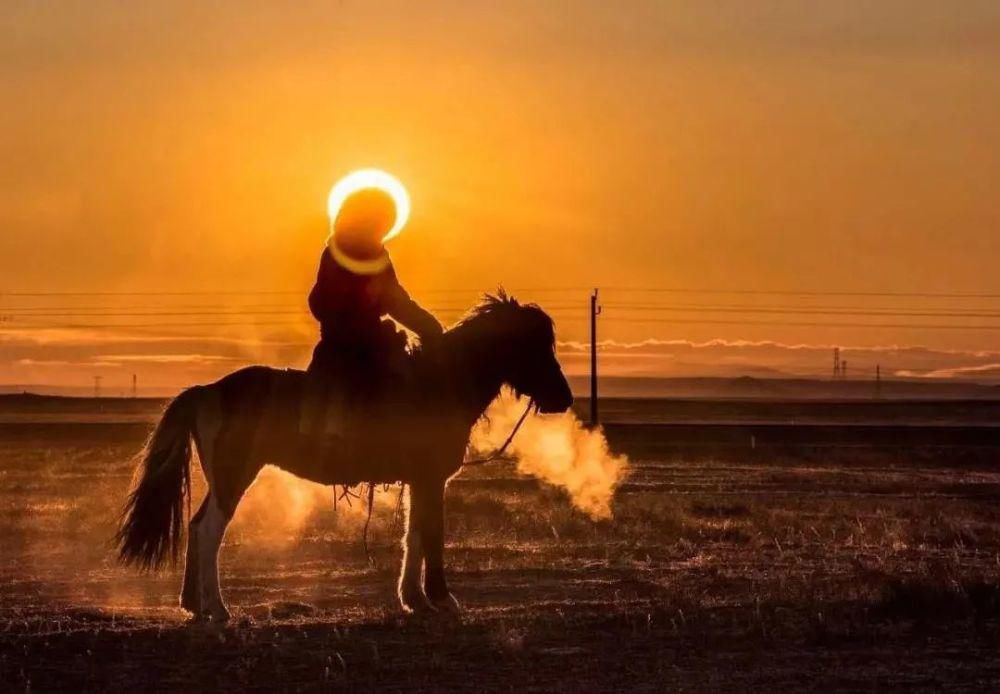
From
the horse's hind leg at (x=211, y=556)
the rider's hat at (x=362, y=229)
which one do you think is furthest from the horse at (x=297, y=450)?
the rider's hat at (x=362, y=229)

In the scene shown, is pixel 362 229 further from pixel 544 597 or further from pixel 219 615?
pixel 544 597

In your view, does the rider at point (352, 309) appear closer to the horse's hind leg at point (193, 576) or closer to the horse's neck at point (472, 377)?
the horse's neck at point (472, 377)

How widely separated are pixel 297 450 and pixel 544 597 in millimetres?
2614

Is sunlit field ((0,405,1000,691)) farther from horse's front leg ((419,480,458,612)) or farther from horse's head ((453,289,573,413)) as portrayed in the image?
horse's head ((453,289,573,413))

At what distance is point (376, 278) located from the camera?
12.0m

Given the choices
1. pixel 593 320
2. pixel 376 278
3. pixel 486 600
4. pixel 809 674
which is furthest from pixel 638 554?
pixel 593 320

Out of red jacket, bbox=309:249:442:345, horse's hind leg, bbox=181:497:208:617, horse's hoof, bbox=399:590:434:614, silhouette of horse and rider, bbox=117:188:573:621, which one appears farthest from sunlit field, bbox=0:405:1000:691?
red jacket, bbox=309:249:442:345

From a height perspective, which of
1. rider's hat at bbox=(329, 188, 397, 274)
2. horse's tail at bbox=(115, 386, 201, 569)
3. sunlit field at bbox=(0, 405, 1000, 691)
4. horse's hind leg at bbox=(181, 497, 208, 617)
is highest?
rider's hat at bbox=(329, 188, 397, 274)

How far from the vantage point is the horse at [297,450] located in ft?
39.8

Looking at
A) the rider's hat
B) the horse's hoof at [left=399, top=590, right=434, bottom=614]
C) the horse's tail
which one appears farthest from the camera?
the horse's hoof at [left=399, top=590, right=434, bottom=614]

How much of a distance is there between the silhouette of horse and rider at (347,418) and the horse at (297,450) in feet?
0.03

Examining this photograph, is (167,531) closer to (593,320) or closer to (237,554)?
(237,554)

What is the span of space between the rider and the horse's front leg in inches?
40.9

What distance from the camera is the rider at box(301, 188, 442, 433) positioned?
1190 cm
